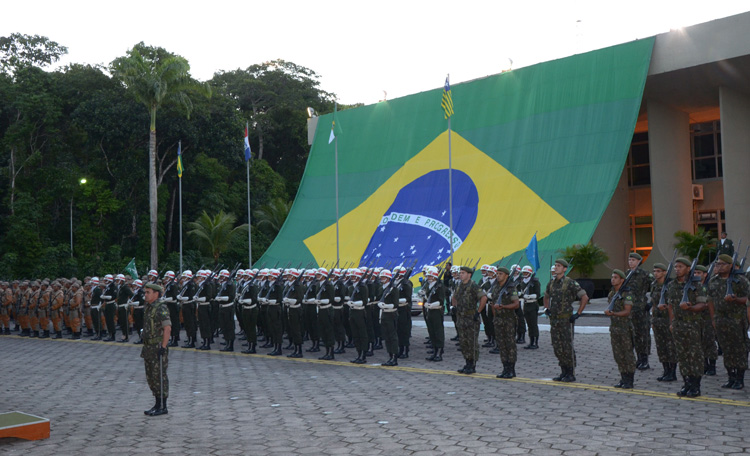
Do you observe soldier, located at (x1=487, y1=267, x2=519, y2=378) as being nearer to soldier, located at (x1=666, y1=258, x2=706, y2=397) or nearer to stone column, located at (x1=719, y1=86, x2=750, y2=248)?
soldier, located at (x1=666, y1=258, x2=706, y2=397)

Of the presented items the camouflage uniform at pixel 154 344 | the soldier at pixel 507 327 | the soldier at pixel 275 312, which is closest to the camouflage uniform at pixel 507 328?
the soldier at pixel 507 327

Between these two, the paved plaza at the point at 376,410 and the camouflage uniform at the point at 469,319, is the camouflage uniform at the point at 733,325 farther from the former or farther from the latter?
the camouflage uniform at the point at 469,319

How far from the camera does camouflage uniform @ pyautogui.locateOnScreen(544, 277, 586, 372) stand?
1079 cm

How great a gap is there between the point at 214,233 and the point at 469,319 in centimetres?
3023

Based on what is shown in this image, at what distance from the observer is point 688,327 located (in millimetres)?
9547

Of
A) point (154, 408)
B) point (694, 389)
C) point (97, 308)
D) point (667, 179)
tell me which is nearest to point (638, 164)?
point (667, 179)

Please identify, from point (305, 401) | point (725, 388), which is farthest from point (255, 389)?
point (725, 388)

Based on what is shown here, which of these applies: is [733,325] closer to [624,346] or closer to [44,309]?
[624,346]

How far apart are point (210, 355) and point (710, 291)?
10.6 m

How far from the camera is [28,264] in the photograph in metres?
38.9

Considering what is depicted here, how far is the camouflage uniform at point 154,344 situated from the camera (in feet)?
30.7

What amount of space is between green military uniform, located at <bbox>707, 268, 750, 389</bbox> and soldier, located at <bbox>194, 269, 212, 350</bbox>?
459 inches

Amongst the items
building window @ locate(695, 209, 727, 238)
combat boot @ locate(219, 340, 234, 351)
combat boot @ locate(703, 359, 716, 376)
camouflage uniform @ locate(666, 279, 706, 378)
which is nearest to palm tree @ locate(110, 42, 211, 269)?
combat boot @ locate(219, 340, 234, 351)

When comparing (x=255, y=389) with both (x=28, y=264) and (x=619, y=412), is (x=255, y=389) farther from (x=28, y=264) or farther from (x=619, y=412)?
(x=28, y=264)
